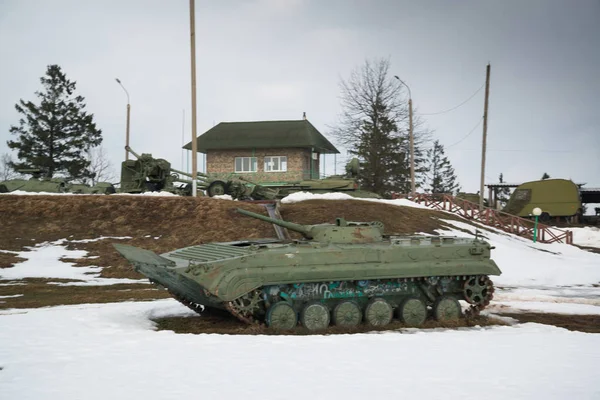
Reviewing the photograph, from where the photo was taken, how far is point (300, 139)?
150ft

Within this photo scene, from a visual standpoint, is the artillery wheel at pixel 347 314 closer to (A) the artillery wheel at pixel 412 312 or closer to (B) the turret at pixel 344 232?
(A) the artillery wheel at pixel 412 312

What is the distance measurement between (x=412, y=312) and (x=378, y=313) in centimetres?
85

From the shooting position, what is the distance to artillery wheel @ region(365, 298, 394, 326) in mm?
13328

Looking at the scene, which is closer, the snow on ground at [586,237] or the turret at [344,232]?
the turret at [344,232]

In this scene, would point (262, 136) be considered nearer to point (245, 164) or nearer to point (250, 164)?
point (250, 164)

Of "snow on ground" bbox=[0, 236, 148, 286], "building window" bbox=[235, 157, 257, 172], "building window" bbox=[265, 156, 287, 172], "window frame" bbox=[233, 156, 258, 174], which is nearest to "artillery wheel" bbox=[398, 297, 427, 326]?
"snow on ground" bbox=[0, 236, 148, 286]

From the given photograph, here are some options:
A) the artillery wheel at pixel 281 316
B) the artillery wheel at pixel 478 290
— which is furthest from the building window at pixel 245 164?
the artillery wheel at pixel 281 316

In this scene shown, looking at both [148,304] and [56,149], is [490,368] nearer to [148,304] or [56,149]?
[148,304]

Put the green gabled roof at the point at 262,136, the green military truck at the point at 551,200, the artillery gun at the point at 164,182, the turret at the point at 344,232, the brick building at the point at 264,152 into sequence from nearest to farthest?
the turret at the point at 344,232
the artillery gun at the point at 164,182
the green military truck at the point at 551,200
the green gabled roof at the point at 262,136
the brick building at the point at 264,152

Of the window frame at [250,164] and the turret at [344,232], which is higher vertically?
the window frame at [250,164]

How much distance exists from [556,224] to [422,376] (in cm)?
3880

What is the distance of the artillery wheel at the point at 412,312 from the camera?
13703 mm

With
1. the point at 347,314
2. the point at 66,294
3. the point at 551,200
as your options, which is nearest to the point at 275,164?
the point at 551,200

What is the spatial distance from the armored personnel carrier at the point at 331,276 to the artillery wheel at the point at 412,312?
21 mm
